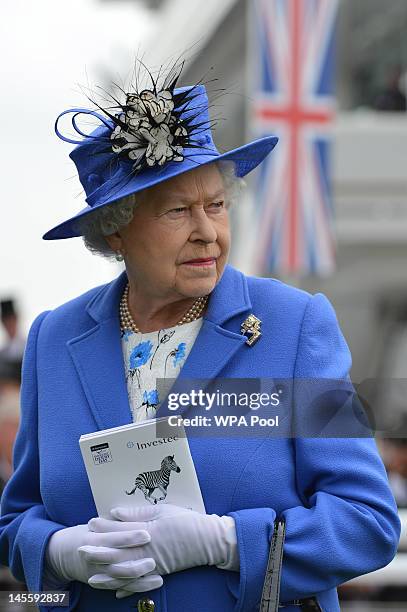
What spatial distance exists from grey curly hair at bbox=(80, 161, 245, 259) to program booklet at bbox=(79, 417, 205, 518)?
55 centimetres

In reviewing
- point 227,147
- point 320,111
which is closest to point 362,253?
point 320,111

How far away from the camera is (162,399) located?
3.19 meters

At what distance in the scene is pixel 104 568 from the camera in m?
3.00

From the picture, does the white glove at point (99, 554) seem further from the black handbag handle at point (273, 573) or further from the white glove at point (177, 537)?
the black handbag handle at point (273, 573)

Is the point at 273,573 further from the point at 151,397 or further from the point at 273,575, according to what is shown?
the point at 151,397

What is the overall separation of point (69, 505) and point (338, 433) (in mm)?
683

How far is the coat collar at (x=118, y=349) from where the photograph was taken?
319cm

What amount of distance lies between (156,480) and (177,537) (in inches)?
5.9

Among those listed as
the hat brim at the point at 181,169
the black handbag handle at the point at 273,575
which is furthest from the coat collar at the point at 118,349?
the black handbag handle at the point at 273,575

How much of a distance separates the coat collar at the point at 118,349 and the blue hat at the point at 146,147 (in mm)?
271

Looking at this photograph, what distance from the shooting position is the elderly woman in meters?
2.99

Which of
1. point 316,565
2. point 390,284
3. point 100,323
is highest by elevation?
point 100,323

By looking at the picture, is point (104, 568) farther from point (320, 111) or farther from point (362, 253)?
point (362, 253)

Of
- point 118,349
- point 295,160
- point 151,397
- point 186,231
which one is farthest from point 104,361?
point 295,160
